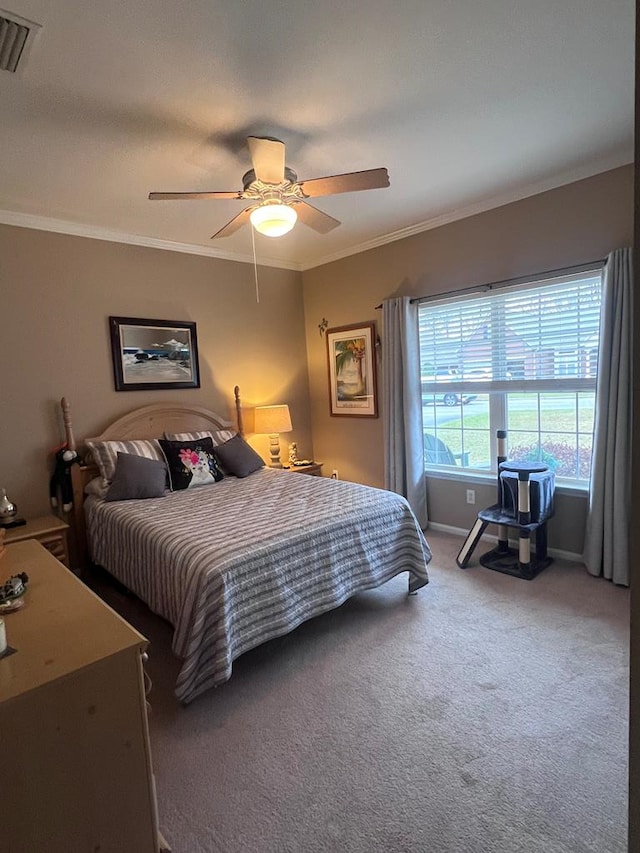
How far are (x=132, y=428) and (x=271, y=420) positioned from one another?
1220 mm

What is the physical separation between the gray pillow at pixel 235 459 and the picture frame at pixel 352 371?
48.8 inches

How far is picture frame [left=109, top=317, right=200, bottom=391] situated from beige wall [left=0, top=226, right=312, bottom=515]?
0.21 ft

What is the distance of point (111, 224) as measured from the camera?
11.5 feet

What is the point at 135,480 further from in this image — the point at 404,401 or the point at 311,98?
the point at 311,98

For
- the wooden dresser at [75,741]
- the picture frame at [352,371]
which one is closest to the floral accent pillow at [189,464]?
the picture frame at [352,371]

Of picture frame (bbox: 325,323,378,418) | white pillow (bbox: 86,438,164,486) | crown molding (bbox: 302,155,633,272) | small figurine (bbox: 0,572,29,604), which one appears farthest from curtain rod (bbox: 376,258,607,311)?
small figurine (bbox: 0,572,29,604)

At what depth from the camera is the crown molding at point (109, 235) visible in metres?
3.19

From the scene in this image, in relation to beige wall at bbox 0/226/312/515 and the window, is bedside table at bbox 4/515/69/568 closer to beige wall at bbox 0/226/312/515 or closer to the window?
beige wall at bbox 0/226/312/515

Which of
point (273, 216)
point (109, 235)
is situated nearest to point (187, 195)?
point (273, 216)

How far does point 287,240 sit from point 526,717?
150 inches

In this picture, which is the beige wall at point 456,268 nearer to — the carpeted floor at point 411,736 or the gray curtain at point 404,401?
the gray curtain at point 404,401

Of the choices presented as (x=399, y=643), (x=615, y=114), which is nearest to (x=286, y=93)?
(x=615, y=114)

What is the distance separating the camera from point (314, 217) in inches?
105

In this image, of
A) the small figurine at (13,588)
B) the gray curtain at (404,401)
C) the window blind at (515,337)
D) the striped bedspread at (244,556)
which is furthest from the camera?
the gray curtain at (404,401)
